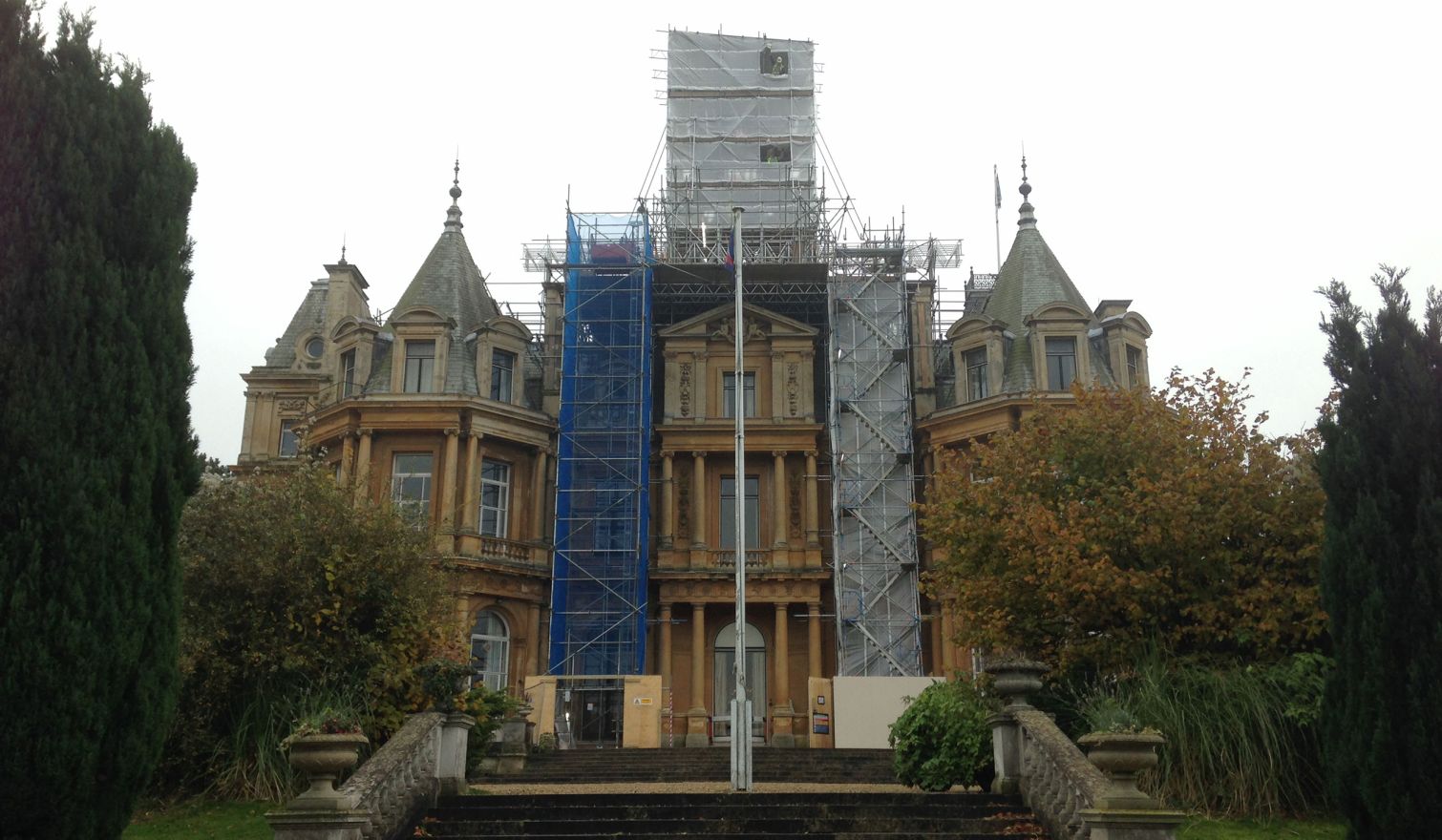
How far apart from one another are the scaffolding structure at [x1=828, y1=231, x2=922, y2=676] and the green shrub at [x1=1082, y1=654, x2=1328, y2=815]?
15238 millimetres

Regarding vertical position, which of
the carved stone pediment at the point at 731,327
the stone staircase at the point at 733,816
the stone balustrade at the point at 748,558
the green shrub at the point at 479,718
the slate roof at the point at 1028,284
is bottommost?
the stone staircase at the point at 733,816

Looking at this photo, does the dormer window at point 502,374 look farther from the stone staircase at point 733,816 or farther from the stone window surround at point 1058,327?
the stone staircase at point 733,816

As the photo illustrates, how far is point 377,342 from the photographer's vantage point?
107ft

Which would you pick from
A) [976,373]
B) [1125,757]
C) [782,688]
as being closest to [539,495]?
[782,688]

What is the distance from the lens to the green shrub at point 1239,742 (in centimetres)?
1364

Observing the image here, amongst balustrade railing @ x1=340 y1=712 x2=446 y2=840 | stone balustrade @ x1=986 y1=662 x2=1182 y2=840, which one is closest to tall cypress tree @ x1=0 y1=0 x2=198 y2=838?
balustrade railing @ x1=340 y1=712 x2=446 y2=840

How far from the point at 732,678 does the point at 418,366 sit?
10598 mm

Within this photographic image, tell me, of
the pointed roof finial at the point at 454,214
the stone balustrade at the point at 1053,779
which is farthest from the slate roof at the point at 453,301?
the stone balustrade at the point at 1053,779

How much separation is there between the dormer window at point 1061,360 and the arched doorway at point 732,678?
936 centimetres

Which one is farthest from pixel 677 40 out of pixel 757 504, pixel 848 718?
pixel 848 718

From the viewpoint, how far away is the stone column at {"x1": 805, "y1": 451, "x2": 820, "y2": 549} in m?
31.3

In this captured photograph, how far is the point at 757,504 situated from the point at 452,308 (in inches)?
356

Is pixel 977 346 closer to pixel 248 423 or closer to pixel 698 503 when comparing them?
pixel 698 503

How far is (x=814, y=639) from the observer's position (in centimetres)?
3033
